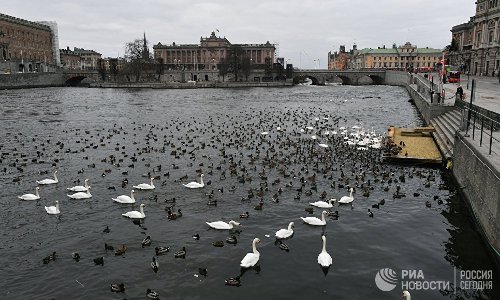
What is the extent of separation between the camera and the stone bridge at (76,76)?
13173 cm

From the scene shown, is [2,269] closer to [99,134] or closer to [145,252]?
[145,252]

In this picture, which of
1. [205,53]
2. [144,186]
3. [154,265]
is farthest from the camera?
[205,53]

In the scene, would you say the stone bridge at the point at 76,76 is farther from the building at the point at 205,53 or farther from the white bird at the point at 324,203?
the white bird at the point at 324,203

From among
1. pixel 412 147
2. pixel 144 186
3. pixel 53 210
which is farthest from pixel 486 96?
pixel 53 210

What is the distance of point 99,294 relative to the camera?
36.7 ft

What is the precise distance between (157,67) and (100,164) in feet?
399

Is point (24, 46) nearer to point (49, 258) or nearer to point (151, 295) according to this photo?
point (49, 258)

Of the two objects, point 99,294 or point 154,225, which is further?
point 154,225

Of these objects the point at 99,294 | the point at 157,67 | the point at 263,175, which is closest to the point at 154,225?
the point at 99,294

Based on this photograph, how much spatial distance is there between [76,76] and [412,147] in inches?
5057

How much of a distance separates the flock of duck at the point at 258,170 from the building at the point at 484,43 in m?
60.6

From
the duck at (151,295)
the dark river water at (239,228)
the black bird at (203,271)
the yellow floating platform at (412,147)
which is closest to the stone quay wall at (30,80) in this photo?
the dark river water at (239,228)

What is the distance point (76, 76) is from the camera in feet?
438

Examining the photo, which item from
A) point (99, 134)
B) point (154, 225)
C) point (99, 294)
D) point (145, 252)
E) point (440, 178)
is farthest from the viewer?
point (99, 134)
